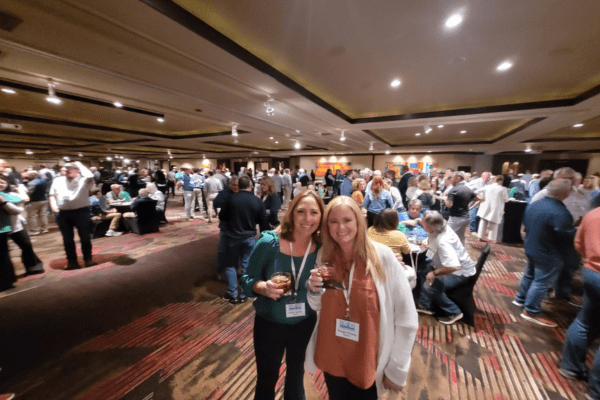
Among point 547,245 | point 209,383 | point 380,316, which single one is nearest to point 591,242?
point 547,245

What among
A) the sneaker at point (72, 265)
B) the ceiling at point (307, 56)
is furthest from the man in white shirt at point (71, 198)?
the ceiling at point (307, 56)

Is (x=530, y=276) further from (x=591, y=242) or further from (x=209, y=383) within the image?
(x=209, y=383)

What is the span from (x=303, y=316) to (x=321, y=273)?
1.29ft

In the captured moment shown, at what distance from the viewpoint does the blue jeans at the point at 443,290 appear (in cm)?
250

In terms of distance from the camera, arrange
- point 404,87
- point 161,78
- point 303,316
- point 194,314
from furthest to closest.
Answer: point 404,87
point 161,78
point 194,314
point 303,316

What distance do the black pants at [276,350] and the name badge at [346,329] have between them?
9.9 inches

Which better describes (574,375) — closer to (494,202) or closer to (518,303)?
(518,303)

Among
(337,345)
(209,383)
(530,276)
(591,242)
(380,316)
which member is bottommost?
(209,383)

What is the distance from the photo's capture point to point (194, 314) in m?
2.70

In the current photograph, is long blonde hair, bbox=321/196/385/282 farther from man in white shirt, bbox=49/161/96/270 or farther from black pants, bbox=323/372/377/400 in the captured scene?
man in white shirt, bbox=49/161/96/270

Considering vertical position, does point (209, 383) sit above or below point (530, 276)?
below

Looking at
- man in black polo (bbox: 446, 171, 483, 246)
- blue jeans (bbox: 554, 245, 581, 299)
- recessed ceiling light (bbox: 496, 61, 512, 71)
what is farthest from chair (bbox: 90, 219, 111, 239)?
blue jeans (bbox: 554, 245, 581, 299)

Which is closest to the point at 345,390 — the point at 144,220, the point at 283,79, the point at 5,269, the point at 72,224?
the point at 283,79

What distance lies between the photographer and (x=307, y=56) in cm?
307
